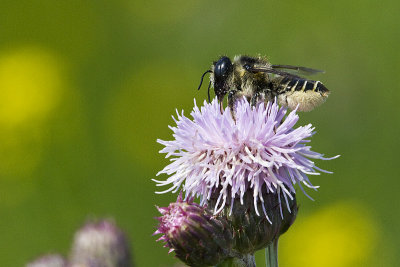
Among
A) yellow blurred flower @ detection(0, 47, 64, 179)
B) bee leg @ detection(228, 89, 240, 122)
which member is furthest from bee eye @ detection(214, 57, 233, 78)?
yellow blurred flower @ detection(0, 47, 64, 179)

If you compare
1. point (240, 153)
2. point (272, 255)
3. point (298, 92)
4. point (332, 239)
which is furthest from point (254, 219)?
point (332, 239)

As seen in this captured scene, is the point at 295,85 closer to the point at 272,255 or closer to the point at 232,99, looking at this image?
the point at 232,99

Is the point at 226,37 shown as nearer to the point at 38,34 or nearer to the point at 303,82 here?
the point at 38,34

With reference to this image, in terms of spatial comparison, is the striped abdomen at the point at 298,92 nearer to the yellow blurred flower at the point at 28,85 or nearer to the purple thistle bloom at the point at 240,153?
the purple thistle bloom at the point at 240,153

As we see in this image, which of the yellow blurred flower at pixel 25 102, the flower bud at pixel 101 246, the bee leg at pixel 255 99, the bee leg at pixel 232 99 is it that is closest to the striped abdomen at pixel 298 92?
the bee leg at pixel 255 99

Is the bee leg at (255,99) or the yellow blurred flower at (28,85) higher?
the yellow blurred flower at (28,85)

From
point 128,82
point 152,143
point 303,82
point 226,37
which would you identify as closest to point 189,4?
point 226,37
